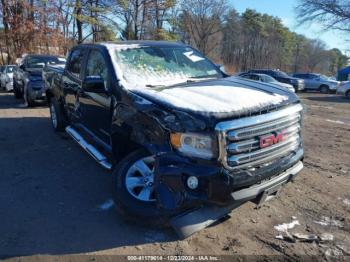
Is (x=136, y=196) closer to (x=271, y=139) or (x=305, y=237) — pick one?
(x=271, y=139)

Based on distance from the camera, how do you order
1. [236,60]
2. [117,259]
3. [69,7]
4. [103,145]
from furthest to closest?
[236,60]
[69,7]
[103,145]
[117,259]

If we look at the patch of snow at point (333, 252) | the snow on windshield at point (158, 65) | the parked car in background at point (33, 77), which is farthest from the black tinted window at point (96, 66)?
the parked car in background at point (33, 77)

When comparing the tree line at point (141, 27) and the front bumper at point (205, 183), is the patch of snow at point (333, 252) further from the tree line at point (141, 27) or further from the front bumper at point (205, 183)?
the tree line at point (141, 27)

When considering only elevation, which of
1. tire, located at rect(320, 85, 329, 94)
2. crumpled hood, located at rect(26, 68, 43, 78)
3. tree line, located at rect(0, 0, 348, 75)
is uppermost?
tree line, located at rect(0, 0, 348, 75)

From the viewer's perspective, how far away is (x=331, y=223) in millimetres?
4176

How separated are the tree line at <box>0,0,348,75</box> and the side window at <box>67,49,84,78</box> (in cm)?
2723

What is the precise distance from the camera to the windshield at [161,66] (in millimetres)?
4859

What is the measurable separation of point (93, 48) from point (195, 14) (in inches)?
1874

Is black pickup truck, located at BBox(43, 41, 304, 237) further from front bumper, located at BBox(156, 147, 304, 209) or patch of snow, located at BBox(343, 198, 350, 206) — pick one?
patch of snow, located at BBox(343, 198, 350, 206)

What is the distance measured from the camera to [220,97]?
3949 millimetres

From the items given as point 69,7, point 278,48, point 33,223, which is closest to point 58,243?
point 33,223

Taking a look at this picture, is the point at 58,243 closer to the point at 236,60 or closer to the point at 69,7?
the point at 69,7

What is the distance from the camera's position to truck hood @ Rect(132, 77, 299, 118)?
3588 mm

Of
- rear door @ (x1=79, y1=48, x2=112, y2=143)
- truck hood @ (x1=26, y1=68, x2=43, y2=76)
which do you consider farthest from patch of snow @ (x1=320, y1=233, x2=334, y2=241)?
truck hood @ (x1=26, y1=68, x2=43, y2=76)
